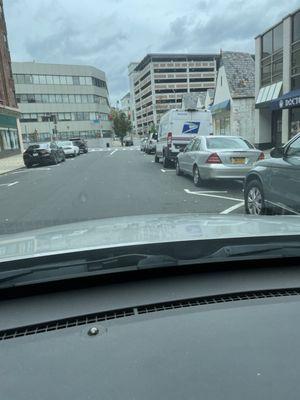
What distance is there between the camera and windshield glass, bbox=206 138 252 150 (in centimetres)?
1174

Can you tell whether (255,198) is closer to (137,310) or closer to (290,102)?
(137,310)

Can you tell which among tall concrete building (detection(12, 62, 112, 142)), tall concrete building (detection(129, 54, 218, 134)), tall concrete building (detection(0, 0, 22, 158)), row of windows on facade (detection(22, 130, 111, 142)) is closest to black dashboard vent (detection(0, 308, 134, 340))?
tall concrete building (detection(0, 0, 22, 158))

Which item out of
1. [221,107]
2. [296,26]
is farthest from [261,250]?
[221,107]

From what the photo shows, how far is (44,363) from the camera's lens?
164cm

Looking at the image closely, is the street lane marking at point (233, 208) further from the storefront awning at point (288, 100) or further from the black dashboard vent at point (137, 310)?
the storefront awning at point (288, 100)

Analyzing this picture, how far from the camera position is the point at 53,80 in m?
86.7

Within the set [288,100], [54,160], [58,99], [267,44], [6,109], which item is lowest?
[54,160]

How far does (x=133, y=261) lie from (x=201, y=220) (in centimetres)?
121

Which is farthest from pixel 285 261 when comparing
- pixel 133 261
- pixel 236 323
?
pixel 133 261

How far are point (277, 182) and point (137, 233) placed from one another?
439 centimetres

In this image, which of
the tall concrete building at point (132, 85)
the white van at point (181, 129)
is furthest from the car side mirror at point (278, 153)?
the tall concrete building at point (132, 85)

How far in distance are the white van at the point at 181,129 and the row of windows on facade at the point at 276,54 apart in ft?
25.2

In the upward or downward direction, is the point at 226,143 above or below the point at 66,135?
above

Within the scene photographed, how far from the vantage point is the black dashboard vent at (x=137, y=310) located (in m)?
1.88
